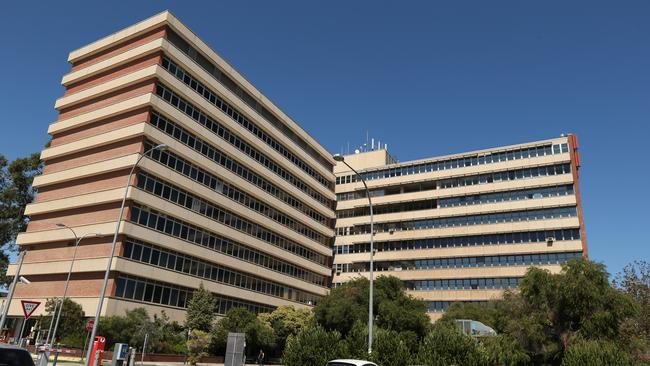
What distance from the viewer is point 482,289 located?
6681cm

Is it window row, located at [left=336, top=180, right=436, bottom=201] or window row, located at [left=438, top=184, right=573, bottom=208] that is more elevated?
window row, located at [left=336, top=180, right=436, bottom=201]

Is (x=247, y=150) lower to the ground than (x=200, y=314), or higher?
higher

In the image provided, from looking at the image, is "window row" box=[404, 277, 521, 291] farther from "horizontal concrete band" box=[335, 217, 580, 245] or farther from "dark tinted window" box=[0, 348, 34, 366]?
"dark tinted window" box=[0, 348, 34, 366]

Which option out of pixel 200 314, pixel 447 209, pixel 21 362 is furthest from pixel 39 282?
pixel 447 209

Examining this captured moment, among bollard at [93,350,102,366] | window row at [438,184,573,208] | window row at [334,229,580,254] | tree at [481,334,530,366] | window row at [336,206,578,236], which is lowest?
bollard at [93,350,102,366]

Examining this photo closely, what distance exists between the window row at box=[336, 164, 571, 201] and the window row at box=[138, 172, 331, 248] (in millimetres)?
12739

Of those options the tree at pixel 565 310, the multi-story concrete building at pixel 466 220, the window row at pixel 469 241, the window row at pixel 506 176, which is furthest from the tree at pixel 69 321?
the window row at pixel 506 176

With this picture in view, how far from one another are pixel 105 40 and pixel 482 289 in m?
57.2

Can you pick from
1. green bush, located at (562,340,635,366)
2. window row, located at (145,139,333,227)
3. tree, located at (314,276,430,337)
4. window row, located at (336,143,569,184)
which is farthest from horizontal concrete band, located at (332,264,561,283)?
green bush, located at (562,340,635,366)

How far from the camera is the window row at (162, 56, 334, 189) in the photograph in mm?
51378

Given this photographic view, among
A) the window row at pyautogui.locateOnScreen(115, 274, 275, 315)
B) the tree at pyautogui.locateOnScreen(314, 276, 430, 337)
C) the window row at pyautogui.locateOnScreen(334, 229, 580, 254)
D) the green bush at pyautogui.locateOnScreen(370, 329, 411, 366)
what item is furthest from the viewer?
the window row at pyautogui.locateOnScreen(334, 229, 580, 254)

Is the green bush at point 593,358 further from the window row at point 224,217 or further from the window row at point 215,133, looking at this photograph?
the window row at point 215,133

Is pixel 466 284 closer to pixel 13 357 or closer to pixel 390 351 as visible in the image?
pixel 390 351

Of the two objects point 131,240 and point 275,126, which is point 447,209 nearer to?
point 275,126
